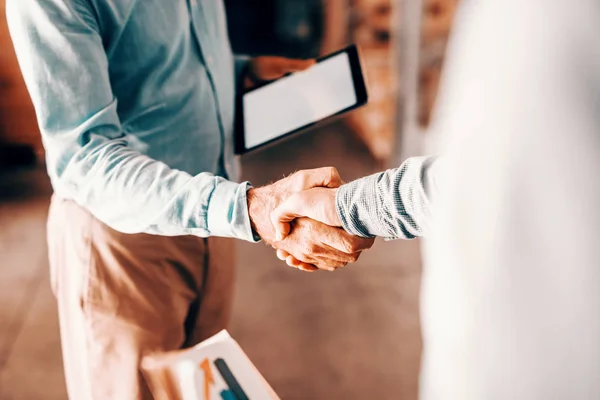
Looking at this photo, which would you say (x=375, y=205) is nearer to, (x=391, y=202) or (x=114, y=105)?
(x=391, y=202)

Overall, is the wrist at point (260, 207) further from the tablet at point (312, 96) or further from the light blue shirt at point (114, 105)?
the tablet at point (312, 96)

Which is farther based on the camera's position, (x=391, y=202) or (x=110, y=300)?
(x=110, y=300)

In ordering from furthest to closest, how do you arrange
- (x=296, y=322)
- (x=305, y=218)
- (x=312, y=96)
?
(x=296, y=322), (x=312, y=96), (x=305, y=218)

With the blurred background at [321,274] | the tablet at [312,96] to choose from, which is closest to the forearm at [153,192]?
the tablet at [312,96]

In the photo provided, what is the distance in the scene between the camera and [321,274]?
213 centimetres

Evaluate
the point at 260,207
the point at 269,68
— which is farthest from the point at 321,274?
the point at 260,207

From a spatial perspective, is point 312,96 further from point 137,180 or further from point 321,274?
point 321,274

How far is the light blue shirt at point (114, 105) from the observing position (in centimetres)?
66

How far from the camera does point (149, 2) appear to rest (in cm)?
76

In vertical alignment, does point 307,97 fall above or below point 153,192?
above

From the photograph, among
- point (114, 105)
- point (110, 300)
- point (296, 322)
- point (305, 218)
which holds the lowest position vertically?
point (296, 322)

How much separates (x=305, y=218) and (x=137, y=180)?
0.22m

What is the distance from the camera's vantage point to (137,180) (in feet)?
2.20

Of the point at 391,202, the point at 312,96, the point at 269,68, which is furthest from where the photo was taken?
the point at 269,68
